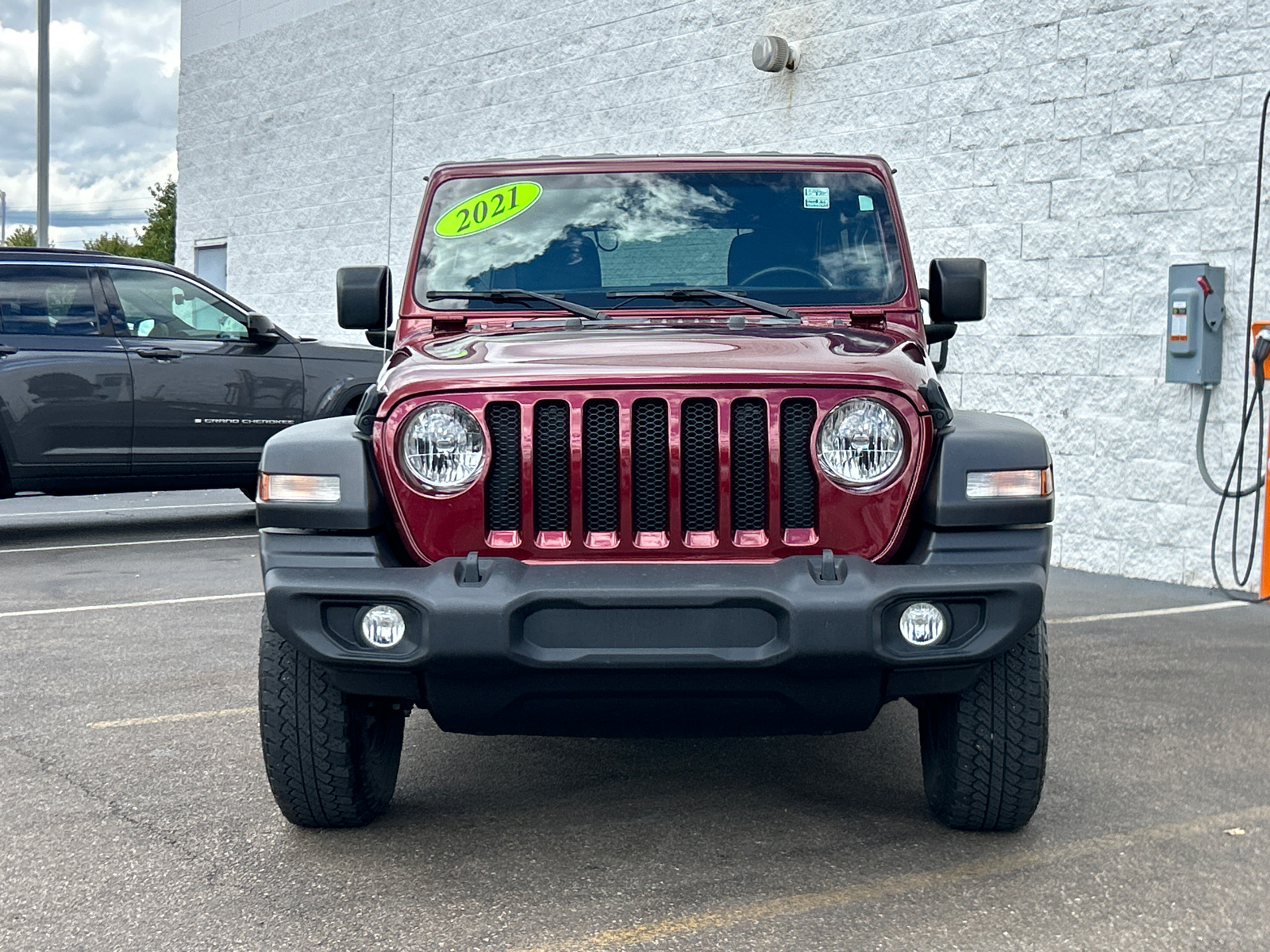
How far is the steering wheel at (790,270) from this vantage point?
4621mm

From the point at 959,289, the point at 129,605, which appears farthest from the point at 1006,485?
the point at 129,605

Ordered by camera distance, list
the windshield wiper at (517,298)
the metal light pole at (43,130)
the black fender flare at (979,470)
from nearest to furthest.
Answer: the black fender flare at (979,470) < the windshield wiper at (517,298) < the metal light pole at (43,130)

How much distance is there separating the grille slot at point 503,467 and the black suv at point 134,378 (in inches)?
272

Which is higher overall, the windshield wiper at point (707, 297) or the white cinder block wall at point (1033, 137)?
the white cinder block wall at point (1033, 137)

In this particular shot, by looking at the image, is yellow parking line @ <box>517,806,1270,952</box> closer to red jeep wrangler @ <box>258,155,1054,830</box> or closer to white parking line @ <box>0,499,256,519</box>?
red jeep wrangler @ <box>258,155,1054,830</box>

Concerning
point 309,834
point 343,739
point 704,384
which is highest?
point 704,384

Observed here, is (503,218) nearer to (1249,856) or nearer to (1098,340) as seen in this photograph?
(1249,856)

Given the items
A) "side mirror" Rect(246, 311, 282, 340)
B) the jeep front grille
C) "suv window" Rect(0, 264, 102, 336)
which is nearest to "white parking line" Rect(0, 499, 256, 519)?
"side mirror" Rect(246, 311, 282, 340)

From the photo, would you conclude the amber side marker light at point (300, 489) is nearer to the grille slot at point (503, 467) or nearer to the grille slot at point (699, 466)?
the grille slot at point (503, 467)

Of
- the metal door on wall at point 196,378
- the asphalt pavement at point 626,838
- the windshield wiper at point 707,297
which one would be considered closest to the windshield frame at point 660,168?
the windshield wiper at point 707,297

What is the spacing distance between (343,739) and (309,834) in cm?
39

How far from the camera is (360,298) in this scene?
4.79 m

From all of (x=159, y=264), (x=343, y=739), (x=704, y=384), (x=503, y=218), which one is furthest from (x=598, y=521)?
(x=159, y=264)

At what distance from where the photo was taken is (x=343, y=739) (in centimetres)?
371
